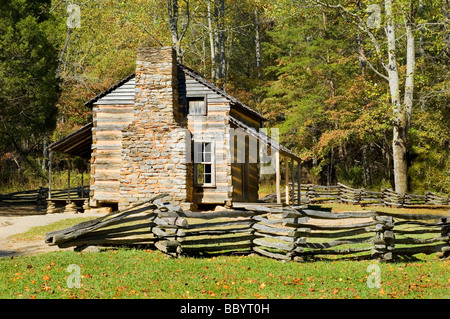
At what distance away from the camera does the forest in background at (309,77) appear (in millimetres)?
22438

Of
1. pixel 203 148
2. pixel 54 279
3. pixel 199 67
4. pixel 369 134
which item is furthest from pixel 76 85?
pixel 54 279

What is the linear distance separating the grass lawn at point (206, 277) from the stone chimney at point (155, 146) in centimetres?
690

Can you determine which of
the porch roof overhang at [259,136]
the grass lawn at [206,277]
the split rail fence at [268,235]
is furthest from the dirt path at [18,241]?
the porch roof overhang at [259,136]

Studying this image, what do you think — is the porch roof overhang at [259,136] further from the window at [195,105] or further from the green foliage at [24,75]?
the green foliage at [24,75]

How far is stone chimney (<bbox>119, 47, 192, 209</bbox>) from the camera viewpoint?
17641 millimetres

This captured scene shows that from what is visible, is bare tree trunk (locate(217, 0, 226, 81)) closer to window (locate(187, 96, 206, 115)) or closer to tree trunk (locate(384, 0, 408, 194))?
window (locate(187, 96, 206, 115))

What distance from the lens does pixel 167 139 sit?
17.8 meters

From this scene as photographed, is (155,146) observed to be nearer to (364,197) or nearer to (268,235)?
(268,235)

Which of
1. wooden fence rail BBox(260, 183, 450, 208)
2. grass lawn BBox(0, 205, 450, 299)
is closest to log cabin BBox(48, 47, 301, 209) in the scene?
wooden fence rail BBox(260, 183, 450, 208)

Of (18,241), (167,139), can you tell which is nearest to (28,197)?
(167,139)

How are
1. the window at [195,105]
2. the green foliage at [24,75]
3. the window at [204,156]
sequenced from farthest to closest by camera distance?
the green foliage at [24,75] < the window at [195,105] < the window at [204,156]

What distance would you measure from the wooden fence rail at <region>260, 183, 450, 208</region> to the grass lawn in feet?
36.8

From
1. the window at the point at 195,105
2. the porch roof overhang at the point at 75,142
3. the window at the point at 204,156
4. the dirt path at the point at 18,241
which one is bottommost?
the dirt path at the point at 18,241
